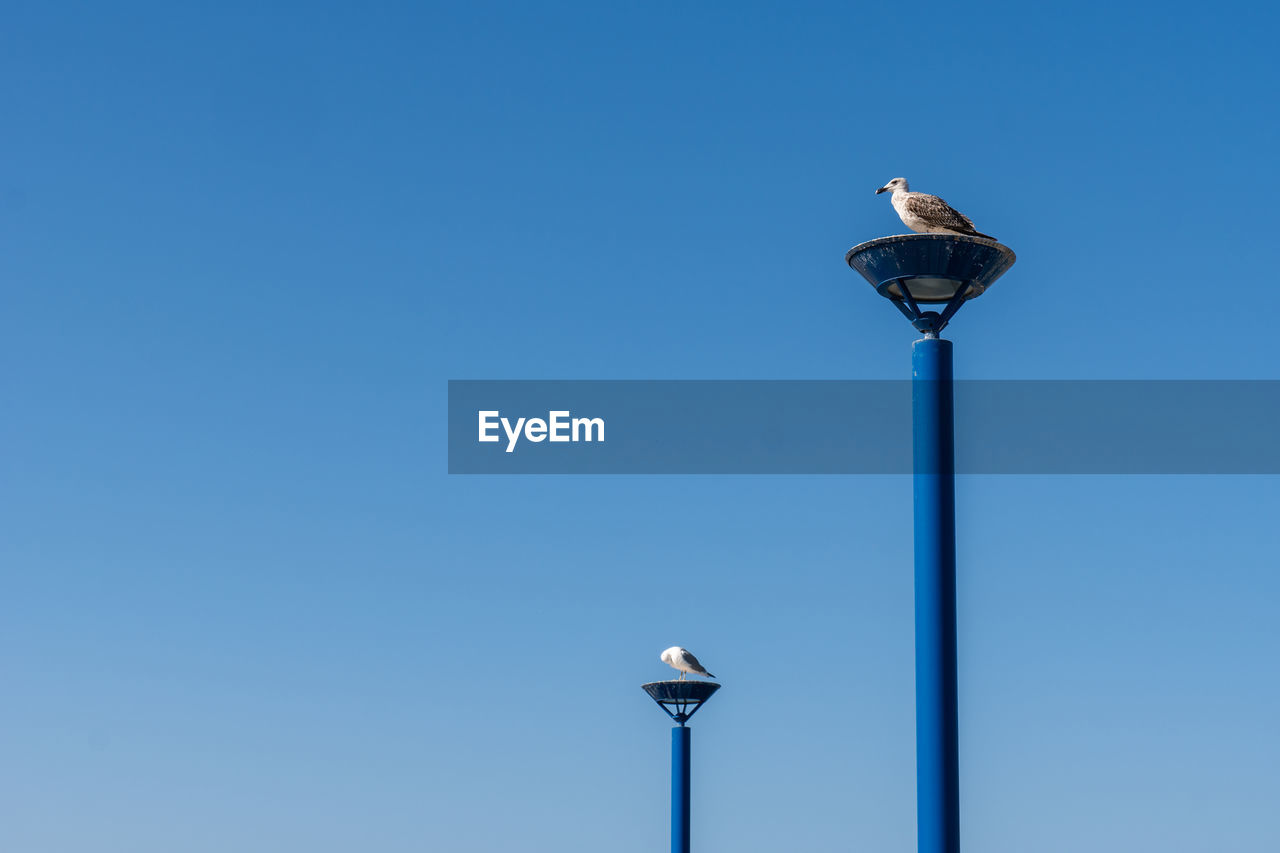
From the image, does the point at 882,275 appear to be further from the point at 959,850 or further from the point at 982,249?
the point at 959,850

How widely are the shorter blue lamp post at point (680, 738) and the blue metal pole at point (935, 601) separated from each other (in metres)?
16.1

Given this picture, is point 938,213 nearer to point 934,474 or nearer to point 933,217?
point 933,217

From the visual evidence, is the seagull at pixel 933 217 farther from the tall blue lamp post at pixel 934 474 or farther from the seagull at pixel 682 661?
the seagull at pixel 682 661

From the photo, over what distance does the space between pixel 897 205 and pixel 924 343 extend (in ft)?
5.39

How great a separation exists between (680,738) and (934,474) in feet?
54.8

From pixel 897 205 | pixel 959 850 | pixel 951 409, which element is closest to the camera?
pixel 959 850

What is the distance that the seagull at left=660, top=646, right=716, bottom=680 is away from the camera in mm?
30834

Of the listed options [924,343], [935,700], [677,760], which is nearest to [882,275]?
[924,343]

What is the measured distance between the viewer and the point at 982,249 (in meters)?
13.8

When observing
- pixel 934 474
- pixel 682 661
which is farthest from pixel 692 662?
pixel 934 474

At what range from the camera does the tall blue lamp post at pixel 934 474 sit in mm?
12766

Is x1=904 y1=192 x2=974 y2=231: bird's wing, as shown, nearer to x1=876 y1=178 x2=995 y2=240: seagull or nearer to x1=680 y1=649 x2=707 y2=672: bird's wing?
x1=876 y1=178 x2=995 y2=240: seagull

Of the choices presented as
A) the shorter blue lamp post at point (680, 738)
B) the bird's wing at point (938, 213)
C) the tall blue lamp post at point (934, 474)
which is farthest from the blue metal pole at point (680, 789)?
the bird's wing at point (938, 213)

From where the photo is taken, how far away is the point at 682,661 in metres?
31.1
